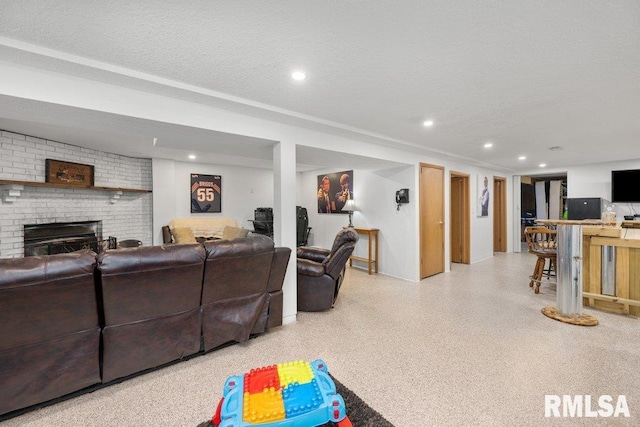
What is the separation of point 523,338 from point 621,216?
18.7 feet

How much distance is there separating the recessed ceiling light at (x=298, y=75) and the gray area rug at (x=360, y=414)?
2.26 metres

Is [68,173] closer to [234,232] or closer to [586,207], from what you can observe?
[234,232]

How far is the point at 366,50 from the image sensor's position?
5.74 ft

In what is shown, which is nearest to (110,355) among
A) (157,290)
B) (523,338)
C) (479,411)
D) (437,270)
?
(157,290)

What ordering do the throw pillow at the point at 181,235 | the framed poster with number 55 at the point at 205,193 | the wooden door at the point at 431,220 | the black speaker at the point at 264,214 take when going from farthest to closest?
1. the black speaker at the point at 264,214
2. the framed poster with number 55 at the point at 205,193
3. the throw pillow at the point at 181,235
4. the wooden door at the point at 431,220

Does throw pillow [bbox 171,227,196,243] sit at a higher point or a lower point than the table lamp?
lower

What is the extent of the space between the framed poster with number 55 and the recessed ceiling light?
483 centimetres

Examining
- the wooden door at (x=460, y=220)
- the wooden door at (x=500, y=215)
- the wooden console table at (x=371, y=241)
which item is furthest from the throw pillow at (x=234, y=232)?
the wooden door at (x=500, y=215)

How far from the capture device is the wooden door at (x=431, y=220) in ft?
15.8

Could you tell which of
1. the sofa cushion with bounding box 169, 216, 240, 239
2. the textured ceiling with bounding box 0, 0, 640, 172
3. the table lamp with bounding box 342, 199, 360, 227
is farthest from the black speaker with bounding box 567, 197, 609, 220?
the sofa cushion with bounding box 169, 216, 240, 239

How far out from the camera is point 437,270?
5152 mm

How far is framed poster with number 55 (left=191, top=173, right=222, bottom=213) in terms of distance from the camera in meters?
6.18

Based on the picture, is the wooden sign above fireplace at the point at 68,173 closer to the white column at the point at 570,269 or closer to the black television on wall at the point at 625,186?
the white column at the point at 570,269

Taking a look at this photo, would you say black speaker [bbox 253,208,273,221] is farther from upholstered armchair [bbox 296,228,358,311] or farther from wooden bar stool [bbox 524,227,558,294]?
wooden bar stool [bbox 524,227,558,294]
